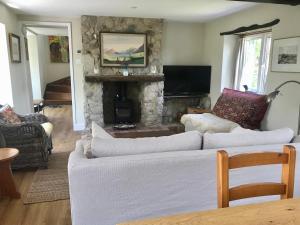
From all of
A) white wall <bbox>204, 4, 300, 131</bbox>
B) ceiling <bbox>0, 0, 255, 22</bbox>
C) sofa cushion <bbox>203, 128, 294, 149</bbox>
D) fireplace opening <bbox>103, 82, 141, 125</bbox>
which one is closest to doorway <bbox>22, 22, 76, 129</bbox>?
fireplace opening <bbox>103, 82, 141, 125</bbox>

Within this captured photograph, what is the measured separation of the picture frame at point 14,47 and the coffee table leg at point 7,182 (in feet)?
7.40

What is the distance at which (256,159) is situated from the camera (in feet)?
3.98

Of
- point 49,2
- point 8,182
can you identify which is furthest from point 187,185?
point 49,2

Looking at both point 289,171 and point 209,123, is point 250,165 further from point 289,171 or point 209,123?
point 209,123

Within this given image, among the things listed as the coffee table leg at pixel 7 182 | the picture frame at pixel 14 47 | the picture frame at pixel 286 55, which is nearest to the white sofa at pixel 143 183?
the coffee table leg at pixel 7 182

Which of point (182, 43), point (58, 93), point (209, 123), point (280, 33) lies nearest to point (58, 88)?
point (58, 93)

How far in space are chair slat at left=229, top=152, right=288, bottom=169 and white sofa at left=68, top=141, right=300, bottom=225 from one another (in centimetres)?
58

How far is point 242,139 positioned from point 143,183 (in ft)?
2.89

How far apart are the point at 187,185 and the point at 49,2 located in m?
3.46

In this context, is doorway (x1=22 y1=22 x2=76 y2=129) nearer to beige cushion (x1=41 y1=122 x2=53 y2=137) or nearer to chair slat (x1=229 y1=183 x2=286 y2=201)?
beige cushion (x1=41 y1=122 x2=53 y2=137)

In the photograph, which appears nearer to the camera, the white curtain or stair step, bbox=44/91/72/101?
the white curtain

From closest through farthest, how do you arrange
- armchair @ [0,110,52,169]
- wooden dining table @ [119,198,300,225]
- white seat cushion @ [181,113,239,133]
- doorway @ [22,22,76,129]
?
1. wooden dining table @ [119,198,300,225]
2. armchair @ [0,110,52,169]
3. white seat cushion @ [181,113,239,133]
4. doorway @ [22,22,76,129]

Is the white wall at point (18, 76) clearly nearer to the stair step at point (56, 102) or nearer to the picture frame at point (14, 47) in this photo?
the picture frame at point (14, 47)

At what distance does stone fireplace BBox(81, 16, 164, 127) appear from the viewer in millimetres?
4973
